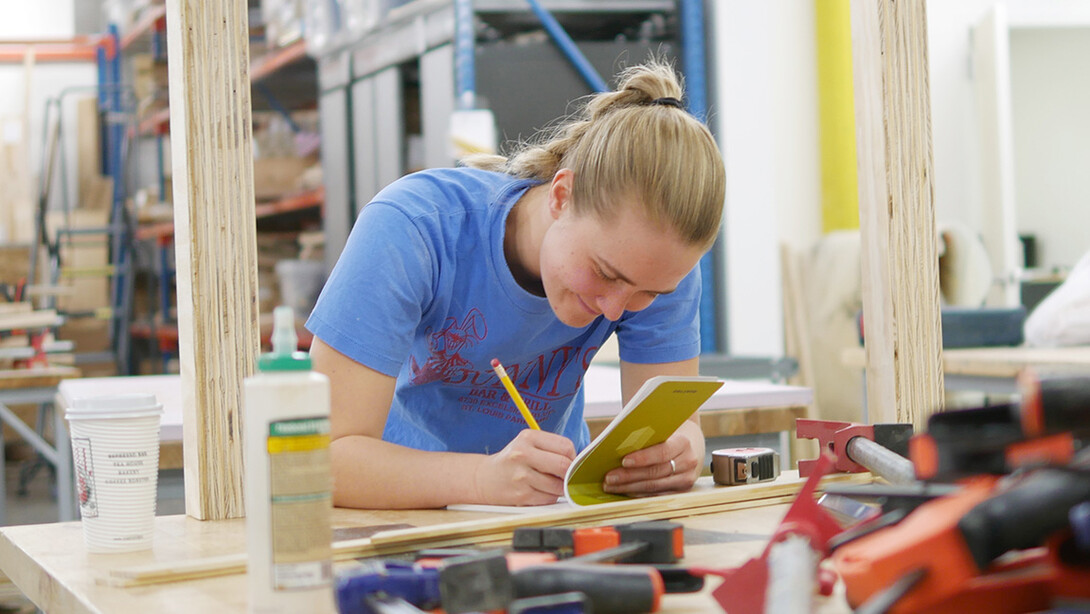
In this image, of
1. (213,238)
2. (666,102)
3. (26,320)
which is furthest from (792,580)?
(26,320)

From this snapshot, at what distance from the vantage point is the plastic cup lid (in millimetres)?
946

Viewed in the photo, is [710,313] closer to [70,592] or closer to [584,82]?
[584,82]

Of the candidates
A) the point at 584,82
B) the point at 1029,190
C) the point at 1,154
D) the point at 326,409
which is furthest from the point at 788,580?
the point at 1,154

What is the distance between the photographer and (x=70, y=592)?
82 centimetres

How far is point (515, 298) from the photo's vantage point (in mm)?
1393

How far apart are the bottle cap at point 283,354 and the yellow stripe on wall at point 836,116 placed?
173 inches

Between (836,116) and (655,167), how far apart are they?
12.7 ft

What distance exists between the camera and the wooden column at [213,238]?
1.11 meters

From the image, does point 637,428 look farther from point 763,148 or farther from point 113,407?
point 763,148

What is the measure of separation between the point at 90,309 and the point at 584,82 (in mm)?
4043

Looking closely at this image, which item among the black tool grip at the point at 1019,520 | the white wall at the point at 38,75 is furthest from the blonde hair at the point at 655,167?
the white wall at the point at 38,75

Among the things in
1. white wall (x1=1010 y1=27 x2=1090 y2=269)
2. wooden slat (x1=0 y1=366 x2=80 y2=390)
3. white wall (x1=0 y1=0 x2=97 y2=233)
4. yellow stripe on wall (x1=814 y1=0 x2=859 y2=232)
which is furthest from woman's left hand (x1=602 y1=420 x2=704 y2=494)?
white wall (x1=0 y1=0 x2=97 y2=233)

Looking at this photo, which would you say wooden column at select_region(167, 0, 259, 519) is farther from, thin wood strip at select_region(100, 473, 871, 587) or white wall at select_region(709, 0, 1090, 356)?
white wall at select_region(709, 0, 1090, 356)

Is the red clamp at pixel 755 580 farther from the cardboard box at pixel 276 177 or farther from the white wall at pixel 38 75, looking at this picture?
the white wall at pixel 38 75
